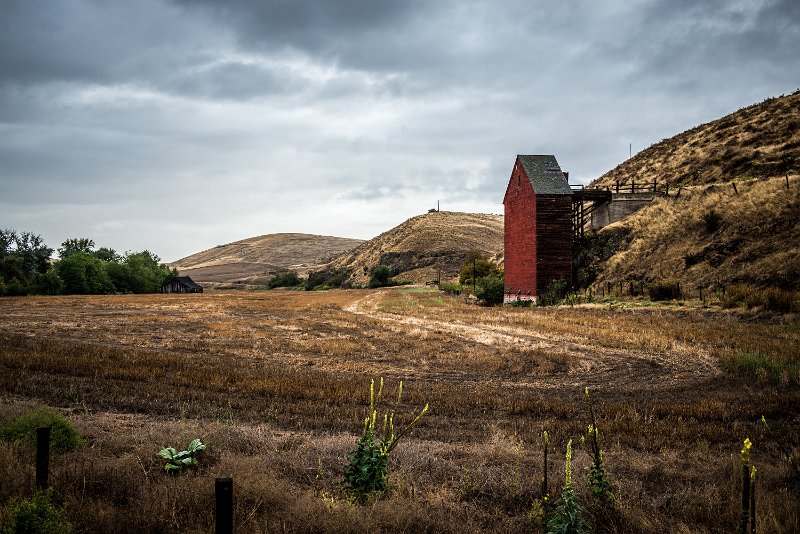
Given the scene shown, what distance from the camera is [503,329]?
2586 centimetres

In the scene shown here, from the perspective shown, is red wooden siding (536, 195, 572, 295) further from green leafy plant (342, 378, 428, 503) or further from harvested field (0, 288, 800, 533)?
green leafy plant (342, 378, 428, 503)

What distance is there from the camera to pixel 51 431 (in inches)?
270

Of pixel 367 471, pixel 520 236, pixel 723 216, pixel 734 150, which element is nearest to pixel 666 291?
pixel 723 216

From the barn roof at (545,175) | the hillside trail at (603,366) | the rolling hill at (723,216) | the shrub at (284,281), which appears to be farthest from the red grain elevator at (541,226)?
the shrub at (284,281)

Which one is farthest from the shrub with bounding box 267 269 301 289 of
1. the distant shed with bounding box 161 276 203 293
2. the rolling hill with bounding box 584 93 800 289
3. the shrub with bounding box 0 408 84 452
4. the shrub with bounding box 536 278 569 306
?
the shrub with bounding box 0 408 84 452

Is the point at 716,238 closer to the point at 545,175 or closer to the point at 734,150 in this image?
the point at 545,175

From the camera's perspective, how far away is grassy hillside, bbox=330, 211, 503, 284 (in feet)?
380

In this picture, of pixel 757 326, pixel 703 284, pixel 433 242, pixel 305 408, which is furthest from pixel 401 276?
pixel 305 408

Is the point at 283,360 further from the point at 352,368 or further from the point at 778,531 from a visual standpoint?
the point at 778,531

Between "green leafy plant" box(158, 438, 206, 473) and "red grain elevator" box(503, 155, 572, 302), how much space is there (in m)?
38.0

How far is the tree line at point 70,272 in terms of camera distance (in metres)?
79.3

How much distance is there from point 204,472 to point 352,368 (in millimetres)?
9595

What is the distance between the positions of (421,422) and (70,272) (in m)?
92.4

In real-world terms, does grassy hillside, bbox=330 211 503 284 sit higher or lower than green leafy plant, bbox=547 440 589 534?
higher
